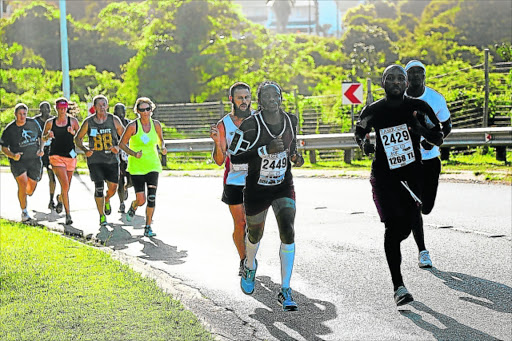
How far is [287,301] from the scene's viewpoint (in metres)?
6.93

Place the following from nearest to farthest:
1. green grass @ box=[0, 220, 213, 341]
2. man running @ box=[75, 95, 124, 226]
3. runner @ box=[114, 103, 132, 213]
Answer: green grass @ box=[0, 220, 213, 341] < man running @ box=[75, 95, 124, 226] < runner @ box=[114, 103, 132, 213]

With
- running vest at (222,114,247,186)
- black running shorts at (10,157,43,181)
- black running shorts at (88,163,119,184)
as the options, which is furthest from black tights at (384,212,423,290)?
black running shorts at (10,157,43,181)

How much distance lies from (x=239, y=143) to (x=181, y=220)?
6.69 meters

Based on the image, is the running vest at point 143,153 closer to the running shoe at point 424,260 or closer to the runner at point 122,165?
the runner at point 122,165

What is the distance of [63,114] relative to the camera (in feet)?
44.2

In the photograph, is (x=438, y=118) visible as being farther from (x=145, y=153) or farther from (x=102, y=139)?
(x=102, y=139)

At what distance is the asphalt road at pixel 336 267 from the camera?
21.4 ft

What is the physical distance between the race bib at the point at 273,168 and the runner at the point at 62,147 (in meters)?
6.82

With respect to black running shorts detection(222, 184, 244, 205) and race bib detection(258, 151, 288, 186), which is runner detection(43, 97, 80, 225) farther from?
race bib detection(258, 151, 288, 186)

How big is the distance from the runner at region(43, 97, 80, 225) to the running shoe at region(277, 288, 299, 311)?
6.93 m

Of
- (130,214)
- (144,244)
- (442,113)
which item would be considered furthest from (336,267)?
(130,214)

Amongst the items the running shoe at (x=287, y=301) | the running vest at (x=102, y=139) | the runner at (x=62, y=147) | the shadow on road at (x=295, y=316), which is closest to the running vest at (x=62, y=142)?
the runner at (x=62, y=147)

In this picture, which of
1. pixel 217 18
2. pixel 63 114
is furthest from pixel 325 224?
pixel 217 18

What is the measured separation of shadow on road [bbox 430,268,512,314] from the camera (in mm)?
6980
